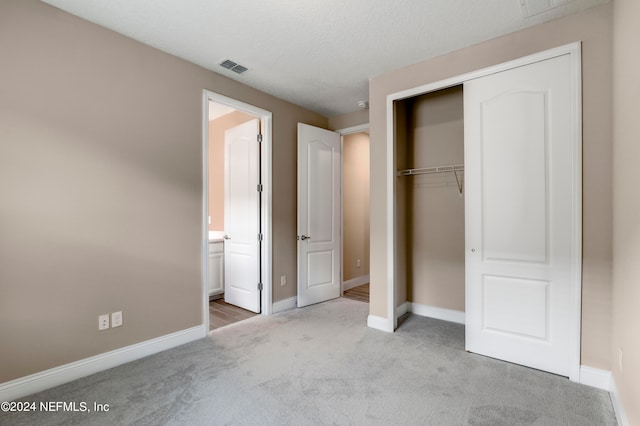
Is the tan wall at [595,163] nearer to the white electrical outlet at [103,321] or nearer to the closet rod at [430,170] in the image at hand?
the closet rod at [430,170]

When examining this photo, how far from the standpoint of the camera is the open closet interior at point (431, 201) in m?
3.46

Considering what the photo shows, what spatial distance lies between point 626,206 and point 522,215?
0.74 m

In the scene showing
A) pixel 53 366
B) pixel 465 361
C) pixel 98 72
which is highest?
pixel 98 72

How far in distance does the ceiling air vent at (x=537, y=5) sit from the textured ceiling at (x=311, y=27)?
0.05 feet

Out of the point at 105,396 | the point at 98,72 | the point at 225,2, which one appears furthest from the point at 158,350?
the point at 225,2

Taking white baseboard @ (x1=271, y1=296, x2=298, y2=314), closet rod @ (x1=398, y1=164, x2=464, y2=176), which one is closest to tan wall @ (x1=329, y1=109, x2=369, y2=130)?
closet rod @ (x1=398, y1=164, x2=464, y2=176)

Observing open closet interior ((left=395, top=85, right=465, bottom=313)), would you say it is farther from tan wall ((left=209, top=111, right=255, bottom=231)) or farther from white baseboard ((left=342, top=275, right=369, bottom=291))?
tan wall ((left=209, top=111, right=255, bottom=231))

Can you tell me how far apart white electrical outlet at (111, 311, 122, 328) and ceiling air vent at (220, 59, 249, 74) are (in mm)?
2445

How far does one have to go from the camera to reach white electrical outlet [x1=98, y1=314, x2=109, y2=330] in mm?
2396

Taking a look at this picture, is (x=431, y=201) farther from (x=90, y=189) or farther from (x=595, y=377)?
(x=90, y=189)

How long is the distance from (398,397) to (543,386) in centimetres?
107

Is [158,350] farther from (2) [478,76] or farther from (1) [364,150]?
(1) [364,150]

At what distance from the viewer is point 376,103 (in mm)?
3316

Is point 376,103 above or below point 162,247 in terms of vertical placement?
above
